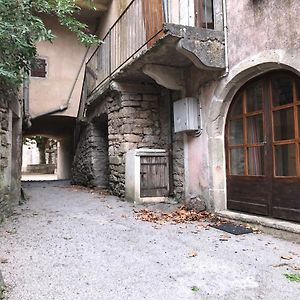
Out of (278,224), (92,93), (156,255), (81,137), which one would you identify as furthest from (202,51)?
(81,137)

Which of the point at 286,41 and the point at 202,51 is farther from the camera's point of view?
the point at 202,51

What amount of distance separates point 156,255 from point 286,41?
282 cm

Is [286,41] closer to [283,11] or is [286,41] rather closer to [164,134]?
[283,11]

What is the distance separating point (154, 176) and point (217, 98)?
7.01 ft

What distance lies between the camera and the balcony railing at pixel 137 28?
519 centimetres

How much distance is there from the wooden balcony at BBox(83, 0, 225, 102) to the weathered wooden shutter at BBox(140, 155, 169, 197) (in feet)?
5.53

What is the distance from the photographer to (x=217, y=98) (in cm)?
498

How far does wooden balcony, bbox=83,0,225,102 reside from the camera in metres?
4.55

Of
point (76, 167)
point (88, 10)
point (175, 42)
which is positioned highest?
point (88, 10)

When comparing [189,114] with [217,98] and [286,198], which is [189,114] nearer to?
[217,98]

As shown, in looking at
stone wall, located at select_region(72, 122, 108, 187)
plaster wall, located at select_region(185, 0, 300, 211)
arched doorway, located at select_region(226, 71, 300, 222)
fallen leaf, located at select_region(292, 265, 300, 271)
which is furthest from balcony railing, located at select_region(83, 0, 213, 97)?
fallen leaf, located at select_region(292, 265, 300, 271)

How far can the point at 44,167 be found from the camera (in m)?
25.2

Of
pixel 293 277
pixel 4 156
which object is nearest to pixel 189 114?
pixel 4 156

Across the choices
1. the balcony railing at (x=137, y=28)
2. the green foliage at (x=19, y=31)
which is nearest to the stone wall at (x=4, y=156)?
the green foliage at (x=19, y=31)
